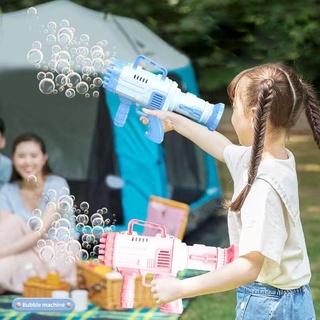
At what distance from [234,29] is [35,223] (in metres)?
1.35

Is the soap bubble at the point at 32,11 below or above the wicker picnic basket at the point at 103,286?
above

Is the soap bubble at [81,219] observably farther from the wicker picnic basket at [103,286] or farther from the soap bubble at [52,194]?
the wicker picnic basket at [103,286]

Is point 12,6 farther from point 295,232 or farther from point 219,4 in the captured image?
point 295,232

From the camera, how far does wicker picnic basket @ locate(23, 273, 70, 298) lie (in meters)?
3.38

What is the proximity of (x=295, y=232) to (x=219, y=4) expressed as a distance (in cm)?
236

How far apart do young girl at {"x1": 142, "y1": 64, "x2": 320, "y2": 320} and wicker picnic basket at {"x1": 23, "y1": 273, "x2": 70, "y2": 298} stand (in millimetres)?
1667

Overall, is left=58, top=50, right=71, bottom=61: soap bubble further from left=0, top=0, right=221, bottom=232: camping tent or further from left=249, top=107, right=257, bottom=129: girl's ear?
left=0, top=0, right=221, bottom=232: camping tent

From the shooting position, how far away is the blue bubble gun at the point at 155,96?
1916mm

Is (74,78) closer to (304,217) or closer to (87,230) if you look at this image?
(87,230)

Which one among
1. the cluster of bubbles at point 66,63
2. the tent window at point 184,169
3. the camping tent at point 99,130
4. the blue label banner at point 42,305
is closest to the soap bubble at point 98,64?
the cluster of bubbles at point 66,63

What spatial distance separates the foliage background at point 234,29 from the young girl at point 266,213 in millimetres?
2060

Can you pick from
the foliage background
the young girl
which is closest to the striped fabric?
the foliage background

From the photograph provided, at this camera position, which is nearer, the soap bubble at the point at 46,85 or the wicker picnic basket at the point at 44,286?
the soap bubble at the point at 46,85

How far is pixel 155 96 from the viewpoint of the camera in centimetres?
192
